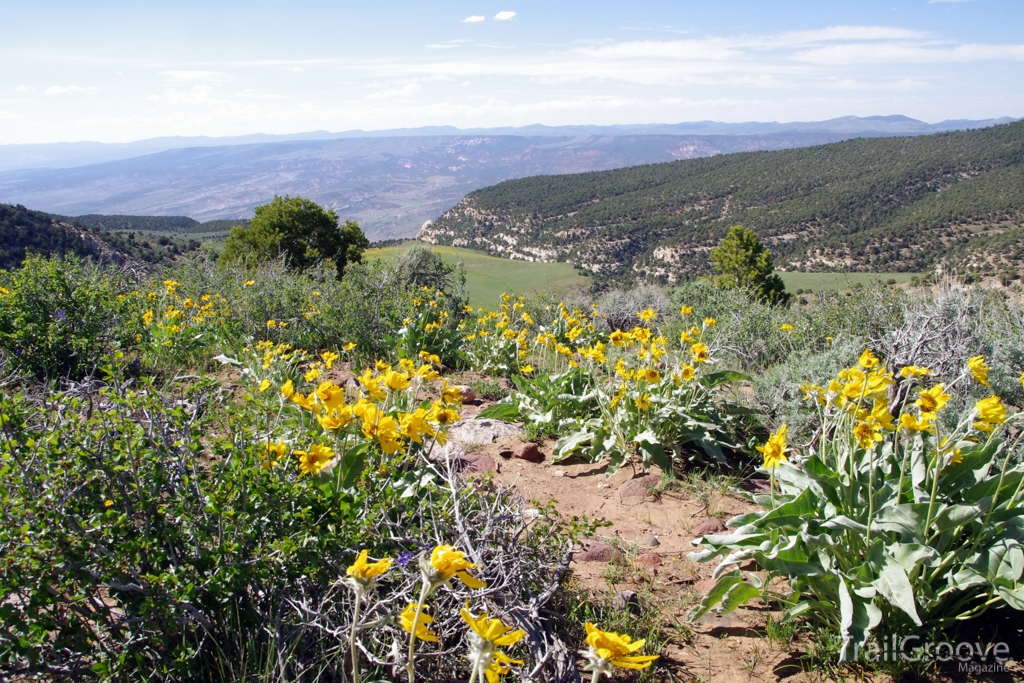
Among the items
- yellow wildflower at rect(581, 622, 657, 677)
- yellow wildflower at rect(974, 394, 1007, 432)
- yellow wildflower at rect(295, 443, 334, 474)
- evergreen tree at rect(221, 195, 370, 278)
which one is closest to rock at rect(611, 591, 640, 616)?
yellow wildflower at rect(581, 622, 657, 677)

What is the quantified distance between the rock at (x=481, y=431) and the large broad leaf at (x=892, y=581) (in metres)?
2.60

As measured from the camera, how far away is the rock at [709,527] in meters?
3.01

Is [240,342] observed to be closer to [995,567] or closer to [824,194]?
[995,567]

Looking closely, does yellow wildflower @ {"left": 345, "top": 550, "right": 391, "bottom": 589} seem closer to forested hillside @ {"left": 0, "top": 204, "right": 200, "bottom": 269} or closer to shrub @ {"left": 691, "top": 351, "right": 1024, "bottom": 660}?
shrub @ {"left": 691, "top": 351, "right": 1024, "bottom": 660}

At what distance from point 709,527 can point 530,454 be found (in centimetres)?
132

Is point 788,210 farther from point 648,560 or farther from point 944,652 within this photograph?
point 944,652

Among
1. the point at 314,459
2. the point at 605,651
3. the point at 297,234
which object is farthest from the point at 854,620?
the point at 297,234

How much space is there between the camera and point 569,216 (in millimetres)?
58812

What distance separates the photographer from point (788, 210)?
49125mm

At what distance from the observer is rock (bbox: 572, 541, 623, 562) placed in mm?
2803

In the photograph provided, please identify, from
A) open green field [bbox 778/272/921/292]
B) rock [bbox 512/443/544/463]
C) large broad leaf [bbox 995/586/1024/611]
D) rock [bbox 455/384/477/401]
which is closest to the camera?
large broad leaf [bbox 995/586/1024/611]

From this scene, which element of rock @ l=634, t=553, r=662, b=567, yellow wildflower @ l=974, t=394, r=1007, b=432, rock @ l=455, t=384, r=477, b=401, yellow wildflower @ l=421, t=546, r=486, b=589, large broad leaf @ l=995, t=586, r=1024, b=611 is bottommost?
rock @ l=634, t=553, r=662, b=567

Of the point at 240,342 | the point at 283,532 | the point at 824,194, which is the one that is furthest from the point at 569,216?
the point at 283,532

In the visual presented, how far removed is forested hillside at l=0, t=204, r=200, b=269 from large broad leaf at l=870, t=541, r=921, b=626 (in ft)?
60.1
